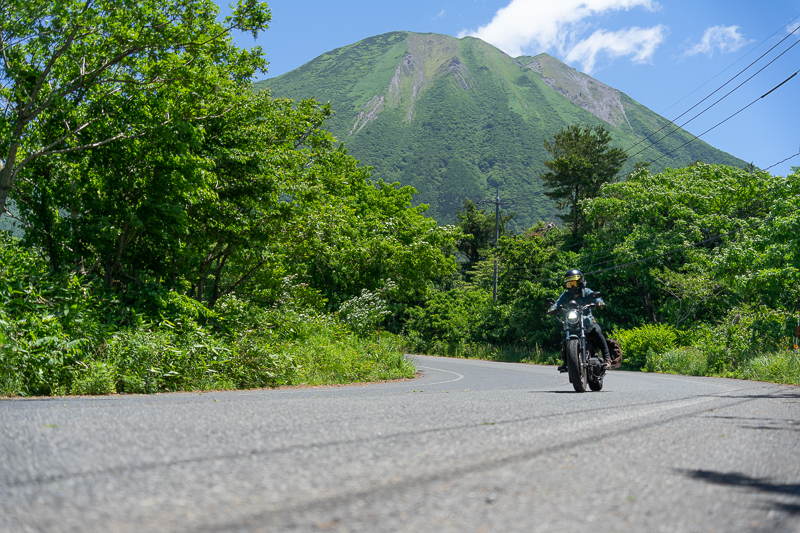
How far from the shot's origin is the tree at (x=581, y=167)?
50219mm

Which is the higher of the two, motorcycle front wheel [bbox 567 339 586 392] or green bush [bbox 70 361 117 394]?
motorcycle front wheel [bbox 567 339 586 392]

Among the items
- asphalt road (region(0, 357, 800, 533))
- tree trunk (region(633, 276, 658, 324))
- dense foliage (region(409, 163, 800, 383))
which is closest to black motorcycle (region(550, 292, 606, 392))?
asphalt road (region(0, 357, 800, 533))

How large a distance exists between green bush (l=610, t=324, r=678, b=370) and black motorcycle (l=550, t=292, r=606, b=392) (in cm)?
1905

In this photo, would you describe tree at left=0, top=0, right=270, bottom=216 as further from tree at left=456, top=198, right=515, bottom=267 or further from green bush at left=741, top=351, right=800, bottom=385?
tree at left=456, top=198, right=515, bottom=267

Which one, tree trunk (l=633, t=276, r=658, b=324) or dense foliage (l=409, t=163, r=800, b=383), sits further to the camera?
tree trunk (l=633, t=276, r=658, b=324)

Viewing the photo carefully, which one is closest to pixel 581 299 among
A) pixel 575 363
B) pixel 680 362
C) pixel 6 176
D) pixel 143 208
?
pixel 575 363

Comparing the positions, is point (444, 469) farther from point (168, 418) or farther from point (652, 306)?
point (652, 306)

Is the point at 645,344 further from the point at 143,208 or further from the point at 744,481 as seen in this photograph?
the point at 744,481

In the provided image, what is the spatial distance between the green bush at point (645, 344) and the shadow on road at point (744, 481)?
25391 mm

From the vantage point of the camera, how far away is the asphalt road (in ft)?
7.64

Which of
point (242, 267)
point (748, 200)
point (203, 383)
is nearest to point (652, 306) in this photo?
point (748, 200)

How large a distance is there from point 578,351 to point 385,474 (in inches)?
264

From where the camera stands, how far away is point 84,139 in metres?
12.1

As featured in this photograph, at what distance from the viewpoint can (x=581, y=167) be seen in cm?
5009
